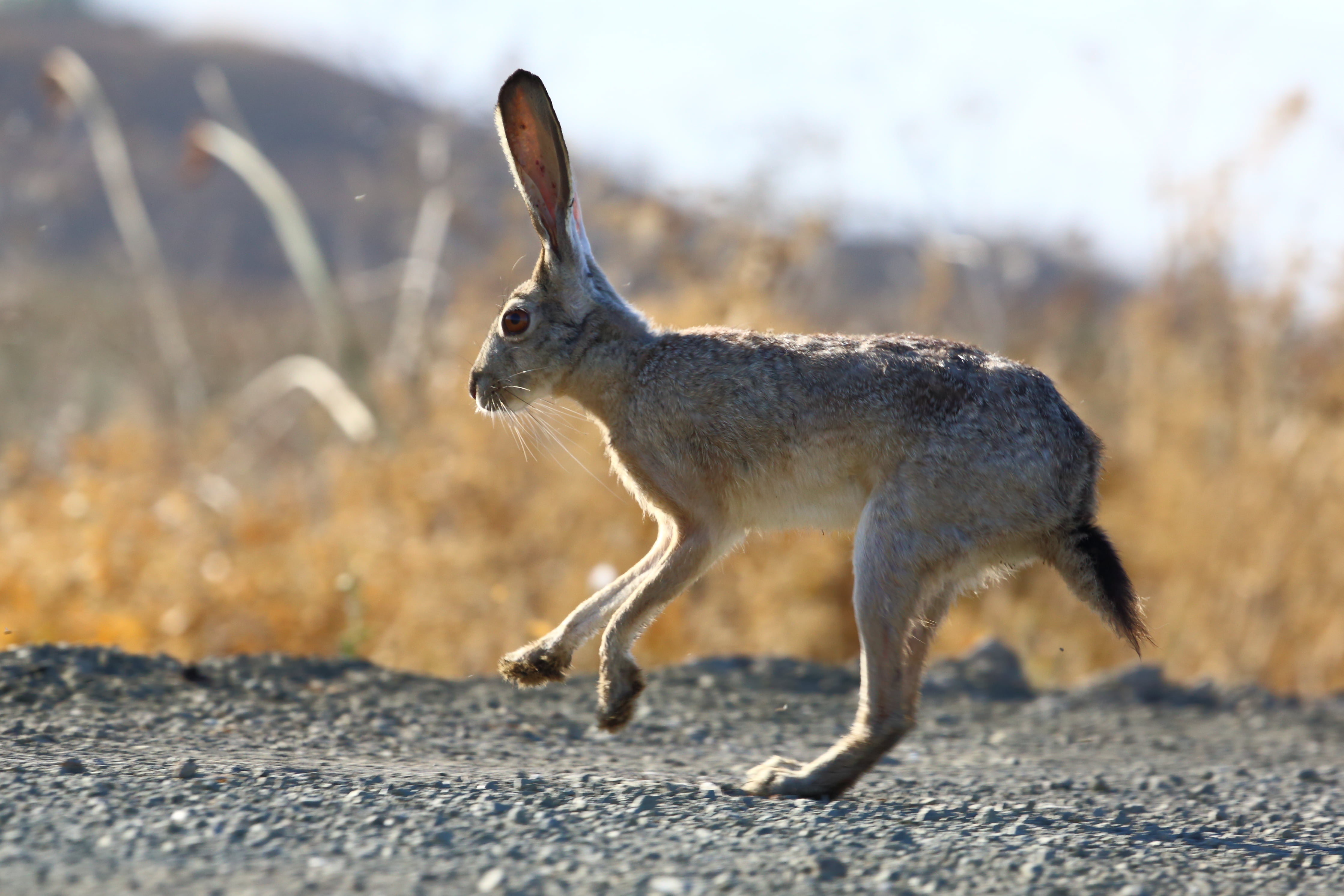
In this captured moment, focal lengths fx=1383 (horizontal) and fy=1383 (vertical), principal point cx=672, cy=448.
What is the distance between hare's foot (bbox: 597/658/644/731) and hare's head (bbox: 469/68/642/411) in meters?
1.23

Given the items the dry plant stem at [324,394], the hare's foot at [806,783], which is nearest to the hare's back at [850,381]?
the hare's foot at [806,783]

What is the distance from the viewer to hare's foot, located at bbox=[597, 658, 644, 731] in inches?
189

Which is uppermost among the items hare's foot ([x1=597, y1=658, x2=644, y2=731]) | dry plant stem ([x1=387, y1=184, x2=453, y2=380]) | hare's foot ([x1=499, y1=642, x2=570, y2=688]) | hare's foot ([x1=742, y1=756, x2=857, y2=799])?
dry plant stem ([x1=387, y1=184, x2=453, y2=380])

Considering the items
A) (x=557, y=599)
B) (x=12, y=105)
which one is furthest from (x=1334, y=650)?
(x=12, y=105)

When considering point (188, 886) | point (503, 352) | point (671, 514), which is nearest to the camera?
point (188, 886)

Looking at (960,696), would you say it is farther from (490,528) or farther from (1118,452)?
(1118,452)

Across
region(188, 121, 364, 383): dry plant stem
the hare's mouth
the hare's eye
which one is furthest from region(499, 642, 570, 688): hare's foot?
region(188, 121, 364, 383): dry plant stem

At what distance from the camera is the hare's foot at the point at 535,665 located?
492 centimetres

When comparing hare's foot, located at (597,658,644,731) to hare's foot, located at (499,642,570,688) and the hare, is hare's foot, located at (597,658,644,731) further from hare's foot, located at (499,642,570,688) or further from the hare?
hare's foot, located at (499,642,570,688)

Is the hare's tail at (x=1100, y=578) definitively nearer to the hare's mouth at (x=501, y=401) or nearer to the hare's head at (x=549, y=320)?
the hare's head at (x=549, y=320)

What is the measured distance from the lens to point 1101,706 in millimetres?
7578

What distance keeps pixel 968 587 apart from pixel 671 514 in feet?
3.62

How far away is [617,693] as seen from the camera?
480cm

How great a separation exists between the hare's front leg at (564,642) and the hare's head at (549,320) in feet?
2.57
